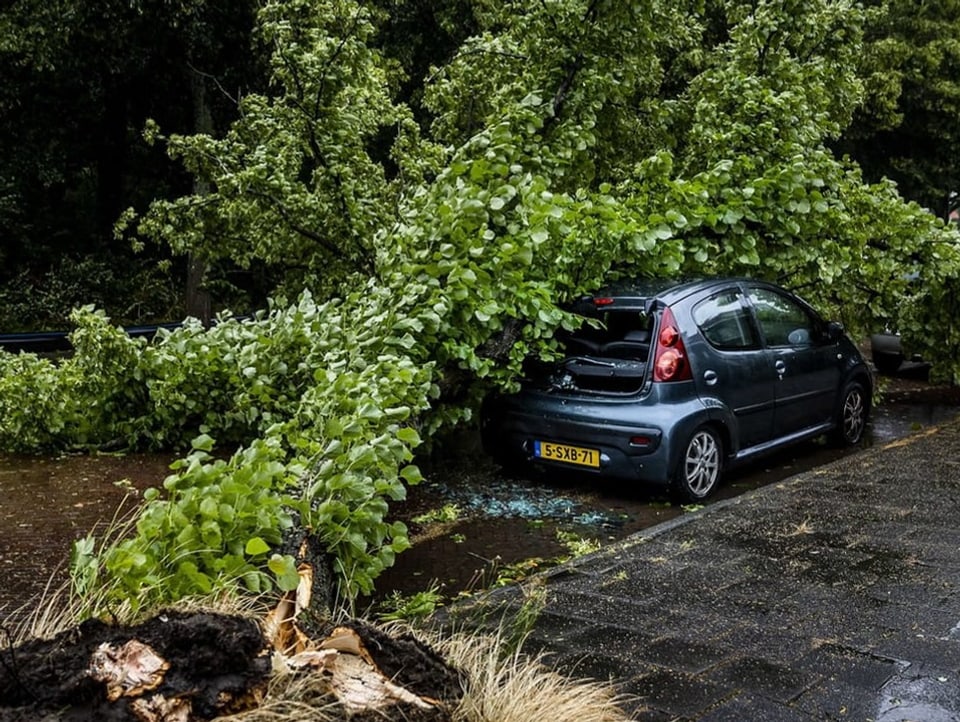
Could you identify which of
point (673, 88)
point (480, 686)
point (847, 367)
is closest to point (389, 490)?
point (480, 686)

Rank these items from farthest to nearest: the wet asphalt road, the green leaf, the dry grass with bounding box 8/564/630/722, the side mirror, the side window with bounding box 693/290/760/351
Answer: the side mirror → the side window with bounding box 693/290/760/351 → the wet asphalt road → the green leaf → the dry grass with bounding box 8/564/630/722

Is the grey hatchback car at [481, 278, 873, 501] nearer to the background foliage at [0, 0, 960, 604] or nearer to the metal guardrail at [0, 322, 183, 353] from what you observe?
the background foliage at [0, 0, 960, 604]

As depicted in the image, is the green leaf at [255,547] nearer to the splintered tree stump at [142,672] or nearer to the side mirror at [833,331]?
the splintered tree stump at [142,672]

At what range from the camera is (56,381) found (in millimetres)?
8117

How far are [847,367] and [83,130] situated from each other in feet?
61.2

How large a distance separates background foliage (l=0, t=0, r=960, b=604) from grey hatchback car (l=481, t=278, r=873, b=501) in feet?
1.04

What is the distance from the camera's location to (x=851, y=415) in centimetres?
897

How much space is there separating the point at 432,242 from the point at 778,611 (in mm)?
3758

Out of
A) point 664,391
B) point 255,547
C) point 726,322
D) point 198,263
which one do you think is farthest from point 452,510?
point 198,263

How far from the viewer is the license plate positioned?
6988 mm

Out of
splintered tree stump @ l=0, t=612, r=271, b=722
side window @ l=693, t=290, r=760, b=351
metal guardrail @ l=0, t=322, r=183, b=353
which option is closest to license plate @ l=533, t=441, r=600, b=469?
side window @ l=693, t=290, r=760, b=351

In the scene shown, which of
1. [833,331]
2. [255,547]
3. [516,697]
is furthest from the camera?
[833,331]

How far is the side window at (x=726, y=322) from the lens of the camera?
7258mm

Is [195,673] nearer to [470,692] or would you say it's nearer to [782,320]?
[470,692]
